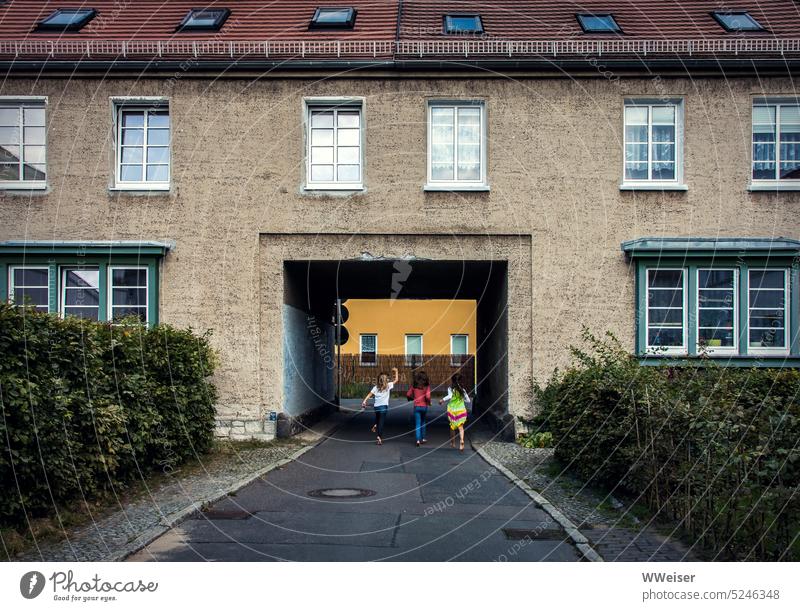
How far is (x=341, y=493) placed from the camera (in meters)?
10.9

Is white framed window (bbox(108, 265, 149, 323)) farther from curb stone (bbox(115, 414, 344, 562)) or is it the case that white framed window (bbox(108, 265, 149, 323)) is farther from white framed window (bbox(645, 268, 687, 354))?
white framed window (bbox(645, 268, 687, 354))

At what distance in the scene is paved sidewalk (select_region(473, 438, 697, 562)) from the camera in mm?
7145

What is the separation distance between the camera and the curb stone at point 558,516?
7328 millimetres

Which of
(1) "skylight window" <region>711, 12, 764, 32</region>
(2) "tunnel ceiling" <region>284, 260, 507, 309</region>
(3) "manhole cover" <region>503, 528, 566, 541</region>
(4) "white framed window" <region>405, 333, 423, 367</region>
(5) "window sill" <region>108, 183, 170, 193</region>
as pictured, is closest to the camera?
(3) "manhole cover" <region>503, 528, 566, 541</region>

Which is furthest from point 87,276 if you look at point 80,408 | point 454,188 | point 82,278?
point 80,408

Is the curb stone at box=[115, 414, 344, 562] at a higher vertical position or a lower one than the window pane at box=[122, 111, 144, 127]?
lower

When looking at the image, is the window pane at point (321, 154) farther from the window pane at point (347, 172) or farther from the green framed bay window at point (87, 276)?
the green framed bay window at point (87, 276)

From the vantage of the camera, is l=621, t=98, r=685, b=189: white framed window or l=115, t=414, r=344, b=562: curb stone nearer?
l=115, t=414, r=344, b=562: curb stone

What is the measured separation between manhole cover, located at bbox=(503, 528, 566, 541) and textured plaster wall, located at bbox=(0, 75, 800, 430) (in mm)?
9096

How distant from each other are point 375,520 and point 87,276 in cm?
1158

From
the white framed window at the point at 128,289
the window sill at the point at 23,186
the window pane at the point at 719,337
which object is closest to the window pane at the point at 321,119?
the white framed window at the point at 128,289

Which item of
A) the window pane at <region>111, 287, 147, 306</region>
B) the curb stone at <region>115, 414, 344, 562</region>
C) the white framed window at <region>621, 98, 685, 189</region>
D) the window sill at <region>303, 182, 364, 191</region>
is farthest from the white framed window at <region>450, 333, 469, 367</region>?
the curb stone at <region>115, 414, 344, 562</region>

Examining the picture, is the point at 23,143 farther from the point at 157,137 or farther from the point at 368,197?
the point at 368,197
